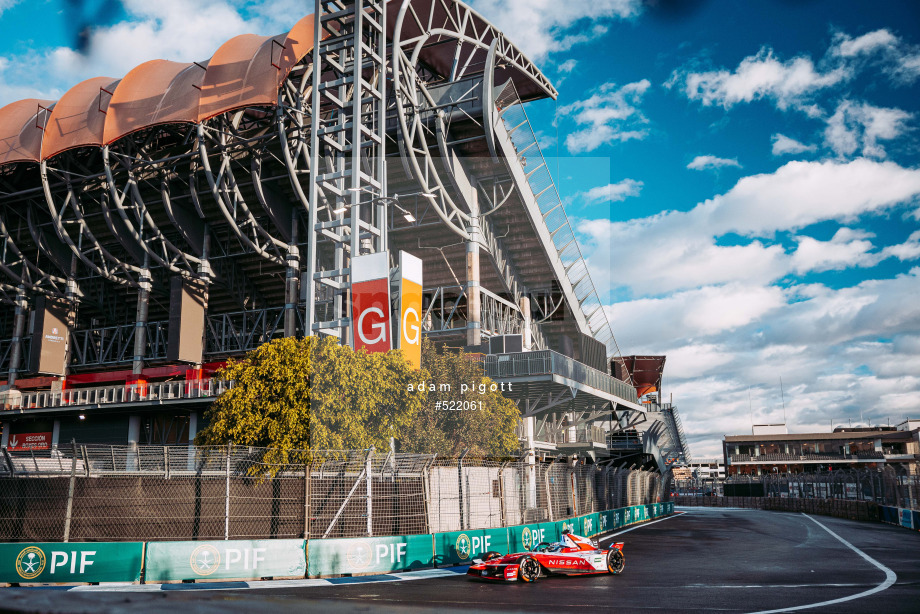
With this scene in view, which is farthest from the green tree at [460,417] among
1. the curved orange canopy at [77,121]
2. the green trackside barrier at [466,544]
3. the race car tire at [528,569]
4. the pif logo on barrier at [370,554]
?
the curved orange canopy at [77,121]

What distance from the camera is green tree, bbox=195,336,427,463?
22281 mm

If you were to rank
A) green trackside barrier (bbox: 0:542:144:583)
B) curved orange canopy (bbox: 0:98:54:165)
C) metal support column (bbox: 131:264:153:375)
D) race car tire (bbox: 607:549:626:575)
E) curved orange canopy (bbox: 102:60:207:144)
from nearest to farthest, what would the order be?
green trackside barrier (bbox: 0:542:144:583) < race car tire (bbox: 607:549:626:575) < curved orange canopy (bbox: 102:60:207:144) < curved orange canopy (bbox: 0:98:54:165) < metal support column (bbox: 131:264:153:375)

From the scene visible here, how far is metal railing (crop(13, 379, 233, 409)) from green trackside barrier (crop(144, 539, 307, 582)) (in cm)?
3156

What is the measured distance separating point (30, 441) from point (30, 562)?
50.1m

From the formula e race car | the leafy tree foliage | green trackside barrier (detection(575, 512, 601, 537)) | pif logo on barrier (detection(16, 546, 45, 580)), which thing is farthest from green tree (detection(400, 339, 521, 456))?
pif logo on barrier (detection(16, 546, 45, 580))

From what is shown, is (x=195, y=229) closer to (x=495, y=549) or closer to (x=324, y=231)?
(x=324, y=231)

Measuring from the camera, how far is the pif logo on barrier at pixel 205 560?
15078 mm

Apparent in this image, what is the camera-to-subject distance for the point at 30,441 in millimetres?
57000

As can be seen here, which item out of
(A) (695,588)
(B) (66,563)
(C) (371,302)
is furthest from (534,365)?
(B) (66,563)

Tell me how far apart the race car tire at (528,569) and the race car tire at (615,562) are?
2.09 m

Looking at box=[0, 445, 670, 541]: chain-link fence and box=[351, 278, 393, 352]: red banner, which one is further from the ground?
box=[351, 278, 393, 352]: red banner

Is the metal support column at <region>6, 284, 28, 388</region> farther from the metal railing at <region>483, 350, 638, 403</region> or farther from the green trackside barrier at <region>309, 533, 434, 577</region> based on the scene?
the green trackside barrier at <region>309, 533, 434, 577</region>

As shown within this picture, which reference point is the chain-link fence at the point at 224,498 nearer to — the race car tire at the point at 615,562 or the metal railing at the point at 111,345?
the race car tire at the point at 615,562

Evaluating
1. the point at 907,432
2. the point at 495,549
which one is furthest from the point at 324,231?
the point at 907,432
